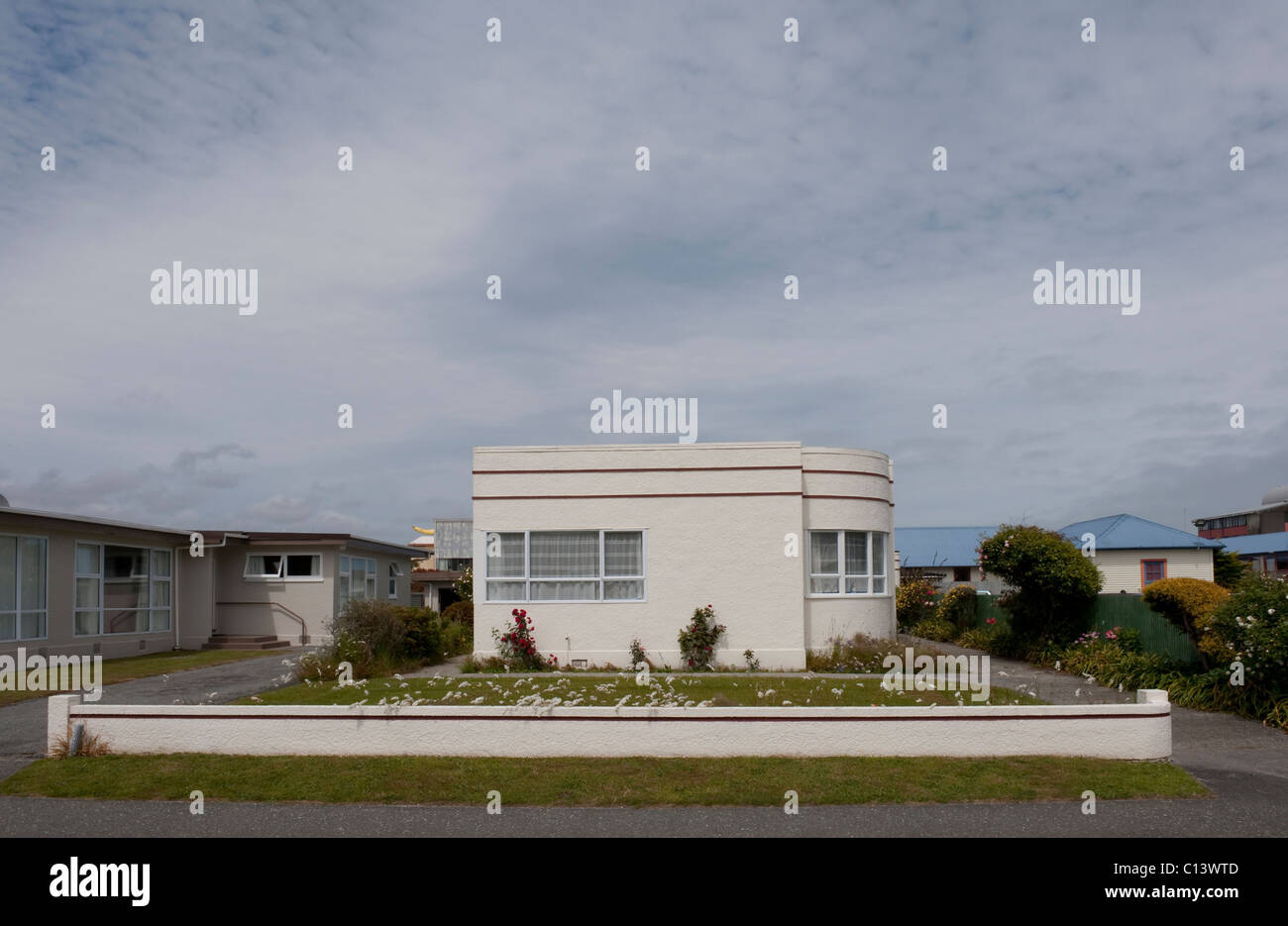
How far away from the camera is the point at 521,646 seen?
16844 millimetres

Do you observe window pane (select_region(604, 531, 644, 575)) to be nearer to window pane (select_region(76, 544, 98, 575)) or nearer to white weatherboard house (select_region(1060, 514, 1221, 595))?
window pane (select_region(76, 544, 98, 575))

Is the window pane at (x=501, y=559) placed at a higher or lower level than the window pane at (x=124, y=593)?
higher

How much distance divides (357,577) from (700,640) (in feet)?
49.6

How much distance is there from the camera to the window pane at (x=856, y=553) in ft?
59.5

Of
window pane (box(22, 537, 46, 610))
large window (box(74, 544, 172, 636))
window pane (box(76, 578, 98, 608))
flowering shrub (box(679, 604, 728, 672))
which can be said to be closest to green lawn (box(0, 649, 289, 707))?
large window (box(74, 544, 172, 636))

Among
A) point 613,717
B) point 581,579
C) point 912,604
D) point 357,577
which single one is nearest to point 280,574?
point 357,577

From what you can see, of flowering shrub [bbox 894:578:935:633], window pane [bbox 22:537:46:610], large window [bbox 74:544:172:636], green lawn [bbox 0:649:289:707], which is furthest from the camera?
flowering shrub [bbox 894:578:935:633]

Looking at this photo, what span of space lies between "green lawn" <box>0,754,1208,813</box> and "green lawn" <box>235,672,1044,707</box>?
1.13 m

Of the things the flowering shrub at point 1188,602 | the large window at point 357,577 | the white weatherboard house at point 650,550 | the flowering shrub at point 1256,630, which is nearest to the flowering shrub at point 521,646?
the white weatherboard house at point 650,550

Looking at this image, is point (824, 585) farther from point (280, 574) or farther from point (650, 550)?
point (280, 574)

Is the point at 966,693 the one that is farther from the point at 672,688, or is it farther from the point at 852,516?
the point at 852,516

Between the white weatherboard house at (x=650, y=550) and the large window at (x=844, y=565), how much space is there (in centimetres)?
6

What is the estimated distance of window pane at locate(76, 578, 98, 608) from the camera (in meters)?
20.7

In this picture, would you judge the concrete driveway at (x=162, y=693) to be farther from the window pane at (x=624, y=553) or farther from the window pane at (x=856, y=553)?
the window pane at (x=856, y=553)
